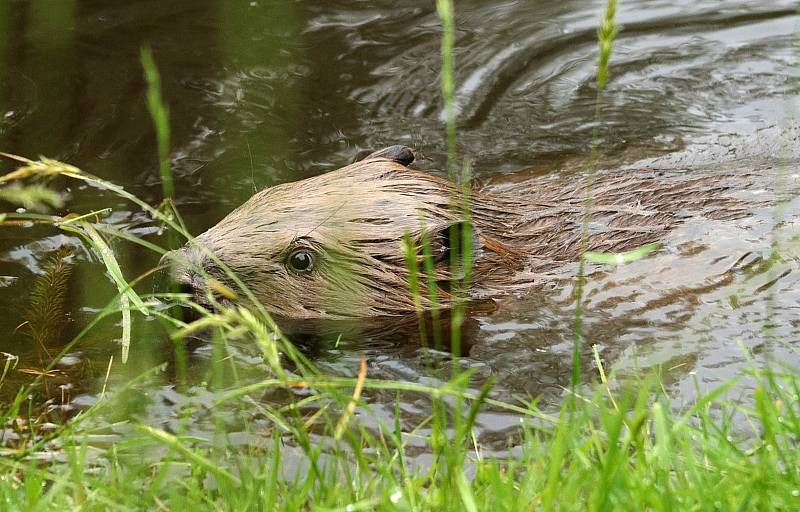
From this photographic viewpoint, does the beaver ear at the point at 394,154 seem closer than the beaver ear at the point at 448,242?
No

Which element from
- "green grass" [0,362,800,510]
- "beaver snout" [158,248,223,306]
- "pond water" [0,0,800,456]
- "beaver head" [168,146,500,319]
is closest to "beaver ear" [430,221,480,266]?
"beaver head" [168,146,500,319]

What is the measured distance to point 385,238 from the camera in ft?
13.1

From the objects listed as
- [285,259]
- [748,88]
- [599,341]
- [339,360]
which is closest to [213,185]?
[285,259]

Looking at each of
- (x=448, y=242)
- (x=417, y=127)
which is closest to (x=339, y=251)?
(x=448, y=242)

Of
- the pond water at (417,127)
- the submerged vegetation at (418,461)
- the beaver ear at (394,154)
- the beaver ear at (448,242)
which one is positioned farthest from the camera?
the beaver ear at (394,154)

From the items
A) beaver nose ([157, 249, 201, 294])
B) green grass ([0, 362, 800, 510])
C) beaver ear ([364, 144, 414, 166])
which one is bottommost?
green grass ([0, 362, 800, 510])

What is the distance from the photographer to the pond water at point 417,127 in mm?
3752

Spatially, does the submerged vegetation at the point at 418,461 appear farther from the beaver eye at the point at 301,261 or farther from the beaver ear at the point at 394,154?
the beaver ear at the point at 394,154

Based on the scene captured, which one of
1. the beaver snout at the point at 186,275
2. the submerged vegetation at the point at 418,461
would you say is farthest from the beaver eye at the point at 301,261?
the submerged vegetation at the point at 418,461

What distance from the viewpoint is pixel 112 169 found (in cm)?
557

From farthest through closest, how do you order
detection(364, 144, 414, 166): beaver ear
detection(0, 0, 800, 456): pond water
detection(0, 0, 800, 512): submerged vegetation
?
detection(364, 144, 414, 166): beaver ear, detection(0, 0, 800, 456): pond water, detection(0, 0, 800, 512): submerged vegetation

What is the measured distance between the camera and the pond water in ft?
12.3

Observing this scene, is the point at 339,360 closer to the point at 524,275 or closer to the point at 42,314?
the point at 524,275

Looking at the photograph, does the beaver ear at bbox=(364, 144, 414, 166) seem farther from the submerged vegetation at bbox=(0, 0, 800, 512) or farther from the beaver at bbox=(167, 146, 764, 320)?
the submerged vegetation at bbox=(0, 0, 800, 512)
